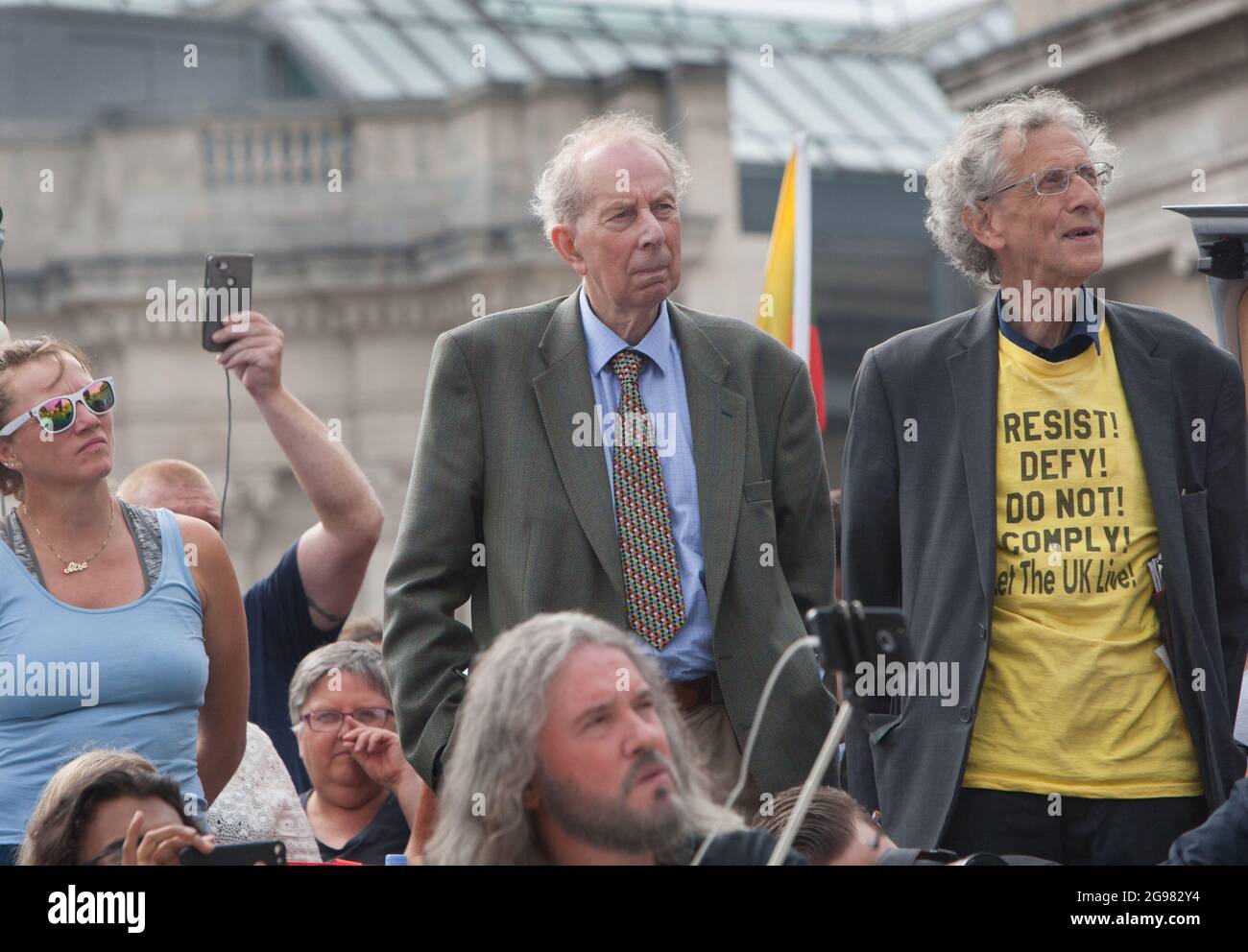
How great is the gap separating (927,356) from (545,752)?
1703mm

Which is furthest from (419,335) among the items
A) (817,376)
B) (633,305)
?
(633,305)

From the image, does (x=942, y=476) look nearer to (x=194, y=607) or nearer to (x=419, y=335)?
(x=194, y=607)

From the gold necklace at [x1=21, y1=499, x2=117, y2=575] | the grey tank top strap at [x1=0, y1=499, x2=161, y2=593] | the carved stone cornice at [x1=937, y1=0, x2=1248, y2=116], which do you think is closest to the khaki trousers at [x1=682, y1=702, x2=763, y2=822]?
the grey tank top strap at [x1=0, y1=499, x2=161, y2=593]

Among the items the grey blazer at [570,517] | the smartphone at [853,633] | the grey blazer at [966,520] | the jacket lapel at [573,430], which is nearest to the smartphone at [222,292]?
the grey blazer at [570,517]

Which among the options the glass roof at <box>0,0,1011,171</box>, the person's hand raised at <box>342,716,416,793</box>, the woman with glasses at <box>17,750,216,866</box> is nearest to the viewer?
the woman with glasses at <box>17,750,216,866</box>

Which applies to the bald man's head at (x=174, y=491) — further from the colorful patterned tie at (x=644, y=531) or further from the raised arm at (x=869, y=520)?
the raised arm at (x=869, y=520)

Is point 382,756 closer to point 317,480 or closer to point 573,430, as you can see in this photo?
point 317,480

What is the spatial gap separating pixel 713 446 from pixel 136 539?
144 cm

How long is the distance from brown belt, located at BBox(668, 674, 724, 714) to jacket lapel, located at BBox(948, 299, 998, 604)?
2.07 ft

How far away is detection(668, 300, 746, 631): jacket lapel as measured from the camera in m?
5.28

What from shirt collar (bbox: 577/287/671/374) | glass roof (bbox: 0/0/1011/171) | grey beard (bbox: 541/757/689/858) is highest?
glass roof (bbox: 0/0/1011/171)

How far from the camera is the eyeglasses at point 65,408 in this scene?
18.6 ft

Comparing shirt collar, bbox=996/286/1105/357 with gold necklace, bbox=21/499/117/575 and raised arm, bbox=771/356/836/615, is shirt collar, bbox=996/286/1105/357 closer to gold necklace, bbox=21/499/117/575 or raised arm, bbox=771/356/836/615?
raised arm, bbox=771/356/836/615

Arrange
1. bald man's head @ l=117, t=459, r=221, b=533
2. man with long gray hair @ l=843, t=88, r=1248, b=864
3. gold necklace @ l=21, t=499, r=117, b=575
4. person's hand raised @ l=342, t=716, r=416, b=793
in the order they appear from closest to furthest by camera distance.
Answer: man with long gray hair @ l=843, t=88, r=1248, b=864
gold necklace @ l=21, t=499, r=117, b=575
person's hand raised @ l=342, t=716, r=416, b=793
bald man's head @ l=117, t=459, r=221, b=533
